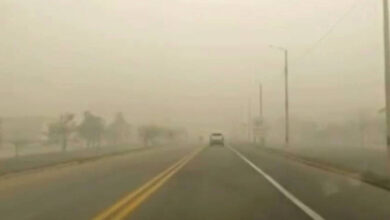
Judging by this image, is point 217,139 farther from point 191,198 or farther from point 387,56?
point 191,198

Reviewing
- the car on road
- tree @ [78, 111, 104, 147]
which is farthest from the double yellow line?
tree @ [78, 111, 104, 147]

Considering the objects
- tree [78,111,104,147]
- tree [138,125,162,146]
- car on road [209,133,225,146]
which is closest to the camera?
car on road [209,133,225,146]

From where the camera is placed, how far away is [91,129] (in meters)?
169

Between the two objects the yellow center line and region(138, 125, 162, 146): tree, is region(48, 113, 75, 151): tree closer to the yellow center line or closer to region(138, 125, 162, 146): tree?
region(138, 125, 162, 146): tree

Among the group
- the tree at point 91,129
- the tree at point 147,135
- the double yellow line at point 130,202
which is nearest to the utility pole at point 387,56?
the double yellow line at point 130,202

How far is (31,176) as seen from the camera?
103 feet

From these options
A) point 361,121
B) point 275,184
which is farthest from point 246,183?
point 361,121

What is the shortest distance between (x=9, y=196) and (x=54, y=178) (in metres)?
8.86

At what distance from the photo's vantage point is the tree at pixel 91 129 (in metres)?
164

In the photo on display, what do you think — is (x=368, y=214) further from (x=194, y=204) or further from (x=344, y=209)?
(x=194, y=204)

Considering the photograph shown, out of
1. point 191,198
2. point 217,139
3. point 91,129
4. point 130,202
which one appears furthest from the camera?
point 91,129

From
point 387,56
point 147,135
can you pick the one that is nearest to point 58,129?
point 147,135

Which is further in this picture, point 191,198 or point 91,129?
point 91,129

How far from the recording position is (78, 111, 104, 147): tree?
164 m
